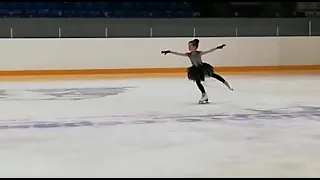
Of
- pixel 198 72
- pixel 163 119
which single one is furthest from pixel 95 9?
pixel 163 119

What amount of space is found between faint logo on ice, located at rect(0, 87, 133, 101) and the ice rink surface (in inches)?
0.4

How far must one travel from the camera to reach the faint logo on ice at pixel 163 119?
426 cm

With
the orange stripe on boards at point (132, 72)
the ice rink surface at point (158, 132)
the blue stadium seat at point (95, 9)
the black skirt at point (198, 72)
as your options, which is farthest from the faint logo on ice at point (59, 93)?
the blue stadium seat at point (95, 9)

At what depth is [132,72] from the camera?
892 cm

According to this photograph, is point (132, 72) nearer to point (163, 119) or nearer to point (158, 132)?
point (163, 119)

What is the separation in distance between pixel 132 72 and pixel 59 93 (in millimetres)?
2652

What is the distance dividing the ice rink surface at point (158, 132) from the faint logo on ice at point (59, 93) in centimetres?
1

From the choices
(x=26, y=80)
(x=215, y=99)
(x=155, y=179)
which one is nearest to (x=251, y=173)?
(x=155, y=179)

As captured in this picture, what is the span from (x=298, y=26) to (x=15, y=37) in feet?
15.1

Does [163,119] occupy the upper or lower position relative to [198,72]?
lower

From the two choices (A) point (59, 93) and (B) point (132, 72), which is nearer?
(A) point (59, 93)

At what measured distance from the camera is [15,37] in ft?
28.5

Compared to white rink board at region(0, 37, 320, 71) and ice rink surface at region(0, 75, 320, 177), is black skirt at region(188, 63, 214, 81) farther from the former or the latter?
white rink board at region(0, 37, 320, 71)

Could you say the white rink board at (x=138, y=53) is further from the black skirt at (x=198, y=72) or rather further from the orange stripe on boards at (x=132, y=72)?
the black skirt at (x=198, y=72)
